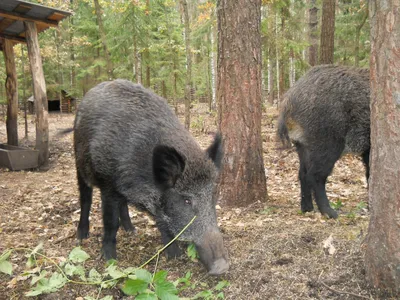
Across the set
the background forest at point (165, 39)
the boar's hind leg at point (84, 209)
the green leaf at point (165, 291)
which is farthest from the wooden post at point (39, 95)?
the green leaf at point (165, 291)

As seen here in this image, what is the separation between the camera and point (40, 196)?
611 cm

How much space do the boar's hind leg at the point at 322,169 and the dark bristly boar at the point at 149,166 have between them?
178cm

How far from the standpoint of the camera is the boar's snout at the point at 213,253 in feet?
9.12

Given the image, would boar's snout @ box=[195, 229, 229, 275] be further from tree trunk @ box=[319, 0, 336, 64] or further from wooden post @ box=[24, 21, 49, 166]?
wooden post @ box=[24, 21, 49, 166]

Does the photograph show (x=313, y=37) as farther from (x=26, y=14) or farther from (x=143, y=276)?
(x=143, y=276)

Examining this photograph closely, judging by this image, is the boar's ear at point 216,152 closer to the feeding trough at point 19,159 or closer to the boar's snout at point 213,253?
the boar's snout at point 213,253

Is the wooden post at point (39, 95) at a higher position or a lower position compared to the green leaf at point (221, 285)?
higher

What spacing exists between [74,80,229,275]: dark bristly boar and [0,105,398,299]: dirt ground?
294mm

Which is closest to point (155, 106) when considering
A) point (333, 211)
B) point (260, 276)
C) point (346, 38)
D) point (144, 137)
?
point (144, 137)

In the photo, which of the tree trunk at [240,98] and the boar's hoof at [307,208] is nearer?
the tree trunk at [240,98]

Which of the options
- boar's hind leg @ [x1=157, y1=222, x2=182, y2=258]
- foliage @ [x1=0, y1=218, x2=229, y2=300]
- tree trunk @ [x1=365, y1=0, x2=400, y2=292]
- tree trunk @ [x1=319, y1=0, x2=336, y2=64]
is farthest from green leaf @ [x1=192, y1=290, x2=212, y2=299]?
tree trunk @ [x1=319, y1=0, x2=336, y2=64]

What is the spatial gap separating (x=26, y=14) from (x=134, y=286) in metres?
7.61

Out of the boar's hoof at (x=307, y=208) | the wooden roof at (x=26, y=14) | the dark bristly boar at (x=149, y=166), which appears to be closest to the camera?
the dark bristly boar at (x=149, y=166)

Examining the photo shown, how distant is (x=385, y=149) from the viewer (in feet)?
7.82
